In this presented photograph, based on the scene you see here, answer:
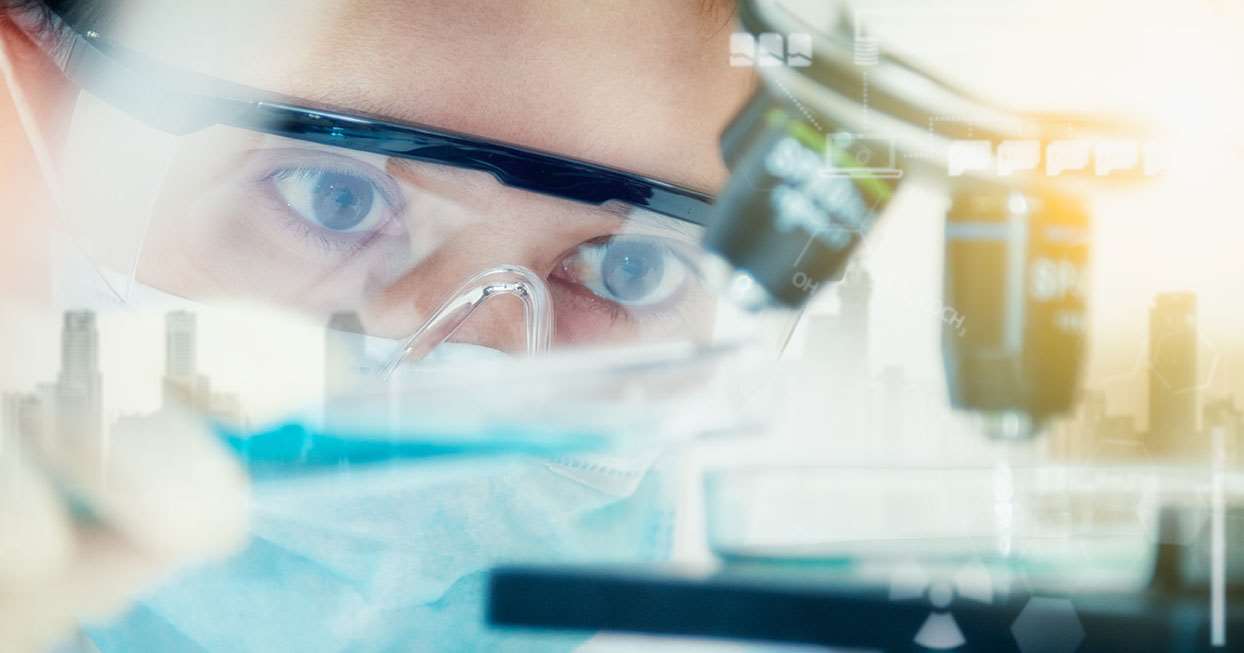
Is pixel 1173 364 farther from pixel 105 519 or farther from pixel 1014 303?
pixel 105 519

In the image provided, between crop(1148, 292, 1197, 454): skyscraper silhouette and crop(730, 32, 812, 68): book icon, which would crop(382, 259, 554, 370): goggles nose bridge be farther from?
crop(1148, 292, 1197, 454): skyscraper silhouette

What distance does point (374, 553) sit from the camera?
2.94 ft

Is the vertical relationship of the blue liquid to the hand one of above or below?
above

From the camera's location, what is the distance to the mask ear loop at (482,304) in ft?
2.81

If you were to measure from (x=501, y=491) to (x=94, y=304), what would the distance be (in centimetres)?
39

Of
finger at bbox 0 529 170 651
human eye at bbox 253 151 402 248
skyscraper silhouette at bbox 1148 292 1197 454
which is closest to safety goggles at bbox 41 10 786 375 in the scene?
human eye at bbox 253 151 402 248

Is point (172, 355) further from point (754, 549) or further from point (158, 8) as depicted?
point (754, 549)

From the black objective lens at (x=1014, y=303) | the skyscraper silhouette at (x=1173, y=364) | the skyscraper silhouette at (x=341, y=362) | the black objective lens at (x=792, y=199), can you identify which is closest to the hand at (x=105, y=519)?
the skyscraper silhouette at (x=341, y=362)

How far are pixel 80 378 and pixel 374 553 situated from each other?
30 cm

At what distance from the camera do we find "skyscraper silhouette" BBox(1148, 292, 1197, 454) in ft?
2.69

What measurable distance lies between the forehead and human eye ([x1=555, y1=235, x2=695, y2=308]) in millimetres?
90

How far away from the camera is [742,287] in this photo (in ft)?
2.82

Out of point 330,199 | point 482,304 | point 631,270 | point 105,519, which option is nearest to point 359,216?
point 330,199

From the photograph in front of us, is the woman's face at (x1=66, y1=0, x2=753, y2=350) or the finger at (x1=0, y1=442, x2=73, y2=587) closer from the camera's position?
the woman's face at (x1=66, y1=0, x2=753, y2=350)
